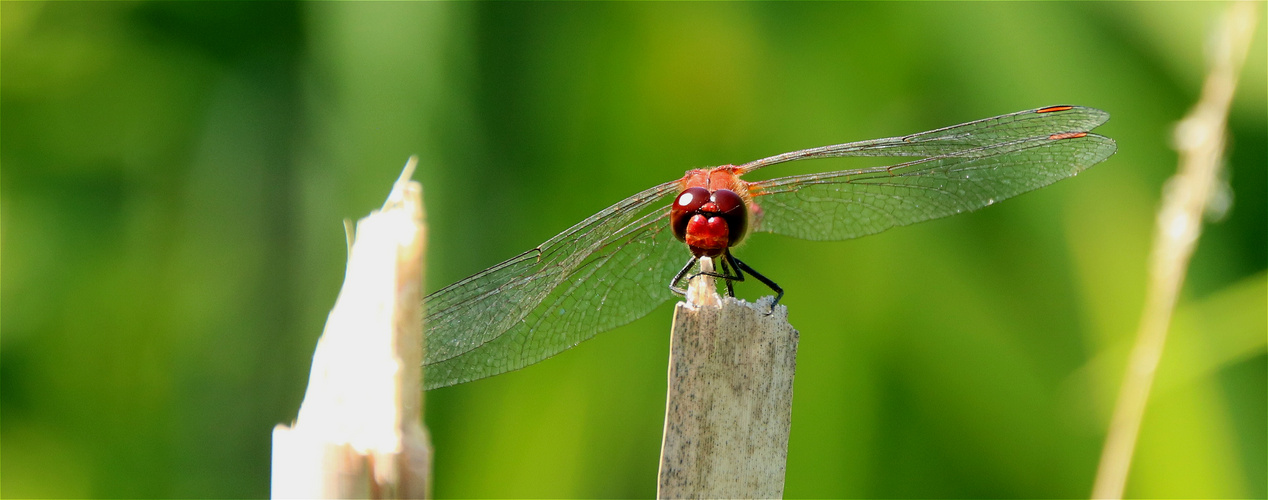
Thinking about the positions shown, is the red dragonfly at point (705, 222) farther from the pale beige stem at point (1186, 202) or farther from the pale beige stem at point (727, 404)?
the pale beige stem at point (727, 404)

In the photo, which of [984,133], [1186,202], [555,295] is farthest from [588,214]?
[1186,202]

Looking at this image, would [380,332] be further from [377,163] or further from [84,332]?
[84,332]

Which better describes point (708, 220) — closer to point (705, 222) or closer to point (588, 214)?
point (705, 222)

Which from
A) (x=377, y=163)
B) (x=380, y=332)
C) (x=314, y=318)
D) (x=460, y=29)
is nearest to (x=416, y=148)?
(x=377, y=163)

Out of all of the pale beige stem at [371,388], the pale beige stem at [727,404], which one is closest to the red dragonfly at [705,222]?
the pale beige stem at [727,404]

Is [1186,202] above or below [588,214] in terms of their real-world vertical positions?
below
